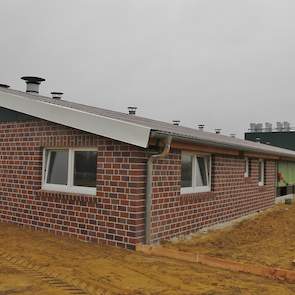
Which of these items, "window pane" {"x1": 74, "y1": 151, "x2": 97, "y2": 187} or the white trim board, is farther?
"window pane" {"x1": 74, "y1": 151, "x2": 97, "y2": 187}

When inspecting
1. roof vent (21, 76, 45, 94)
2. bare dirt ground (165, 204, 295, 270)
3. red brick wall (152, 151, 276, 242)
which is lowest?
bare dirt ground (165, 204, 295, 270)

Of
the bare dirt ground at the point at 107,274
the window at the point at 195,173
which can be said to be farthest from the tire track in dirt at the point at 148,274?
the window at the point at 195,173

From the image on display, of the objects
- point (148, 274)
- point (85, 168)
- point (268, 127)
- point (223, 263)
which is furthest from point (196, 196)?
point (268, 127)

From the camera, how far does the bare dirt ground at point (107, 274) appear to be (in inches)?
216

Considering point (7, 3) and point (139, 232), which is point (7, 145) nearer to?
point (139, 232)

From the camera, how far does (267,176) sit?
16.6 m

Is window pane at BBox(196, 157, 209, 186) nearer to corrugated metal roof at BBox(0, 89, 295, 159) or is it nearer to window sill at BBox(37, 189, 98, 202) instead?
corrugated metal roof at BBox(0, 89, 295, 159)

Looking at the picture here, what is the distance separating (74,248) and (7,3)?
32.6 feet

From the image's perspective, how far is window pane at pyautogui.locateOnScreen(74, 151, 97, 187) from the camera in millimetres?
8531

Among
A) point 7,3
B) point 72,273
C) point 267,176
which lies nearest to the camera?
point 72,273

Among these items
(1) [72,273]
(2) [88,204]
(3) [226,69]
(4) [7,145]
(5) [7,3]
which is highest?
(3) [226,69]

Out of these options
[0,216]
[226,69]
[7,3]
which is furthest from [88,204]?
[226,69]

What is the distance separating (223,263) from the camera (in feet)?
22.6

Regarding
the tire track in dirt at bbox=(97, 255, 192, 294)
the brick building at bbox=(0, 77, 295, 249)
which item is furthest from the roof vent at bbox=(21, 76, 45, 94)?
the tire track in dirt at bbox=(97, 255, 192, 294)
